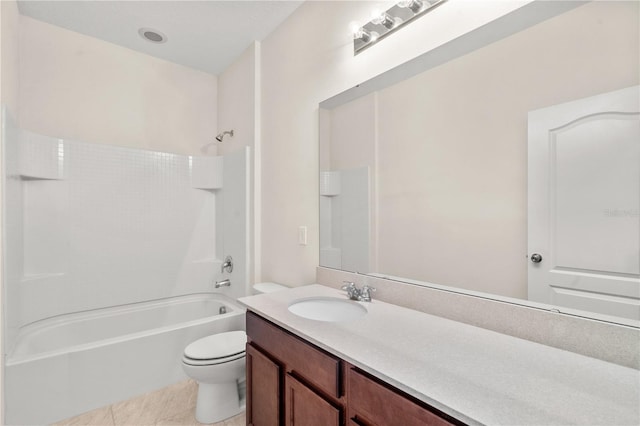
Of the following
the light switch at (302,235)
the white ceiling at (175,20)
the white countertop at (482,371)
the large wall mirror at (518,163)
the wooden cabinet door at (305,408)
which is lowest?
the wooden cabinet door at (305,408)

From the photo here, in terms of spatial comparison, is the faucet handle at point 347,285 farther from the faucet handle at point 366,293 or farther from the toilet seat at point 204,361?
the toilet seat at point 204,361

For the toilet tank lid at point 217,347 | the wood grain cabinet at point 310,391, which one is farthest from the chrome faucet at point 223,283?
the wood grain cabinet at point 310,391

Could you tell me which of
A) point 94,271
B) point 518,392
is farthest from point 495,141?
point 94,271

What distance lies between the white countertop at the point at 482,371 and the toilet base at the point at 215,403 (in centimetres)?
102

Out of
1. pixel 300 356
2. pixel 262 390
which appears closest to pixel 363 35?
pixel 300 356

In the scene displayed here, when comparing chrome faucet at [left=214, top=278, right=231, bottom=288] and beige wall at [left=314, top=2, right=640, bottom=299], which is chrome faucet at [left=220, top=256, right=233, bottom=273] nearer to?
chrome faucet at [left=214, top=278, right=231, bottom=288]

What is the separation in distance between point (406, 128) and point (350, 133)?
1.27 ft

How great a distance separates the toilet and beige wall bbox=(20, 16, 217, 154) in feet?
6.55

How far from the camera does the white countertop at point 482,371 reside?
61cm

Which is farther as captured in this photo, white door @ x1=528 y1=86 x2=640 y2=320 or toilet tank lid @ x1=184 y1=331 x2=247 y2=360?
toilet tank lid @ x1=184 y1=331 x2=247 y2=360

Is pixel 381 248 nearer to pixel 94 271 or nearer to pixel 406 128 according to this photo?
pixel 406 128

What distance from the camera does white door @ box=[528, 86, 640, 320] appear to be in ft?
2.65

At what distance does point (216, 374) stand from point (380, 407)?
49.1 inches

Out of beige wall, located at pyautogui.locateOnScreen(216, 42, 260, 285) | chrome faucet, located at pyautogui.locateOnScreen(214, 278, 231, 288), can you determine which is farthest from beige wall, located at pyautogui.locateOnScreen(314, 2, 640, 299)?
chrome faucet, located at pyautogui.locateOnScreen(214, 278, 231, 288)
